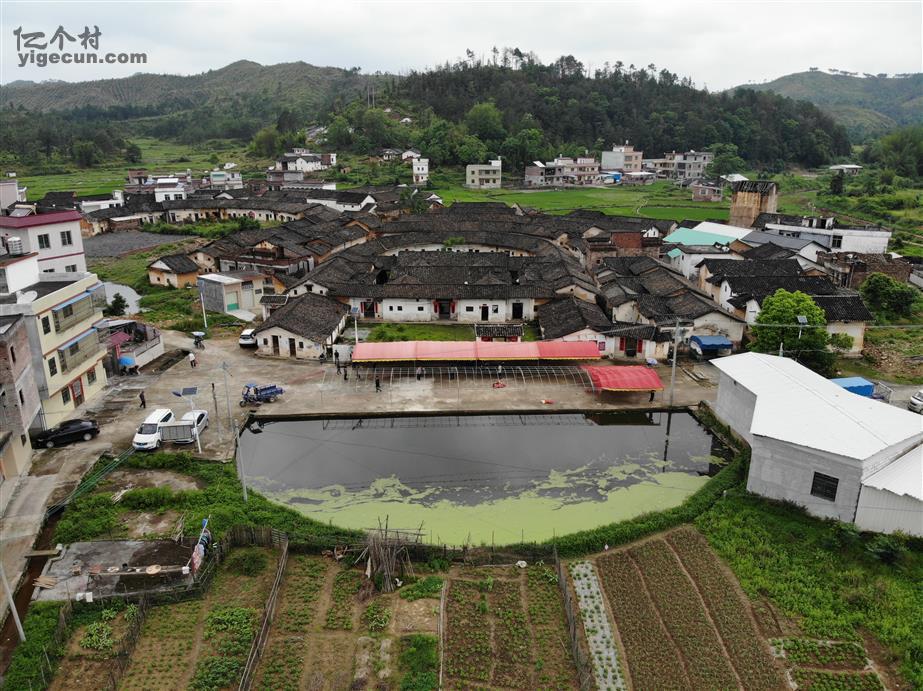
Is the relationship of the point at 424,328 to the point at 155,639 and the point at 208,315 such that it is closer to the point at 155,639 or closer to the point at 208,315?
the point at 208,315

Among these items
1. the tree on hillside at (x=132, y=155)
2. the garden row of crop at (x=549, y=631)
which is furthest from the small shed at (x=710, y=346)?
the tree on hillside at (x=132, y=155)

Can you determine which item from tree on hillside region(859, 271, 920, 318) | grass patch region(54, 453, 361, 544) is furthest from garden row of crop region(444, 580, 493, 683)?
tree on hillside region(859, 271, 920, 318)

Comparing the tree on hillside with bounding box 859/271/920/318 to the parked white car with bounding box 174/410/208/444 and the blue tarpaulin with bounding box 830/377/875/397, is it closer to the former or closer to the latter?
the blue tarpaulin with bounding box 830/377/875/397

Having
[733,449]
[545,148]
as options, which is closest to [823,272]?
A: [733,449]

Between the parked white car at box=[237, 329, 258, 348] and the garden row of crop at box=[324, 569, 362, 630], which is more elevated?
the parked white car at box=[237, 329, 258, 348]

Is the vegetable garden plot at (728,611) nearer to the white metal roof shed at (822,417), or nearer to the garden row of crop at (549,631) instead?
the garden row of crop at (549,631)
